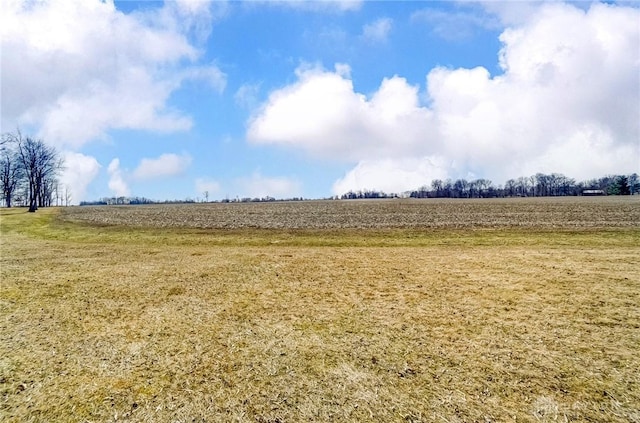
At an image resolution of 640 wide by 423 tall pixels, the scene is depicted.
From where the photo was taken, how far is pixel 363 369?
23.6 ft

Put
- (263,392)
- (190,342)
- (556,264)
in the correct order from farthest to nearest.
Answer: (556,264), (190,342), (263,392)

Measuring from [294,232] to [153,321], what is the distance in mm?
21553

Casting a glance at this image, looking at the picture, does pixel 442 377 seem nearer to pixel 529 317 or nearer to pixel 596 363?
pixel 596 363

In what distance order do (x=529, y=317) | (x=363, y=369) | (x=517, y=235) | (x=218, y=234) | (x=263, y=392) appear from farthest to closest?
1. (x=218, y=234)
2. (x=517, y=235)
3. (x=529, y=317)
4. (x=363, y=369)
5. (x=263, y=392)

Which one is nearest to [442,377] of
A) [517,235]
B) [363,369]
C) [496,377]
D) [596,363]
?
[496,377]

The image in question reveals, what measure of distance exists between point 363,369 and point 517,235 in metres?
24.6

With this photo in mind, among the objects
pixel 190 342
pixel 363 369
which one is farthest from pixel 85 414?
pixel 363 369

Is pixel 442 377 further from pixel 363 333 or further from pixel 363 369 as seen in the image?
pixel 363 333

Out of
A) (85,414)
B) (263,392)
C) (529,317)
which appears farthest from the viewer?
(529,317)

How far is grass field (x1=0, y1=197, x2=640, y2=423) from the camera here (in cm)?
608

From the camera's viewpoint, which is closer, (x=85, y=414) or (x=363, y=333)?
(x=85, y=414)

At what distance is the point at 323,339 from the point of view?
8.58m

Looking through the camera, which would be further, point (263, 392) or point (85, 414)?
point (263, 392)

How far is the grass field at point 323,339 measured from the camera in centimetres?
608
